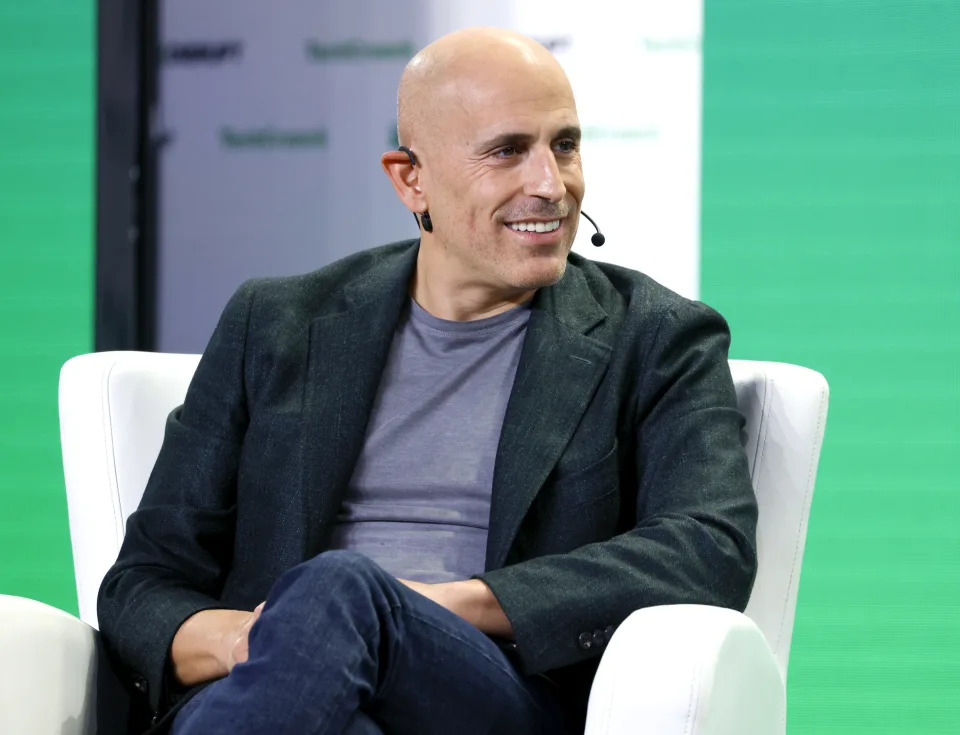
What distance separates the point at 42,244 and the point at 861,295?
7.11 feet

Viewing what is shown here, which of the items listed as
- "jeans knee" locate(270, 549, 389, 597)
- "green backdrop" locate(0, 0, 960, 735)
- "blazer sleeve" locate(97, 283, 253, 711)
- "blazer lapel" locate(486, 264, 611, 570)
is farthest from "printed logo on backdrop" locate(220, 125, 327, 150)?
"jeans knee" locate(270, 549, 389, 597)

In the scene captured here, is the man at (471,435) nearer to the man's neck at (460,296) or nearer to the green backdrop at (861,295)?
the man's neck at (460,296)

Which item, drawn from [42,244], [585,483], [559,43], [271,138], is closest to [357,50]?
[271,138]

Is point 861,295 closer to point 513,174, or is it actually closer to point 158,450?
point 513,174

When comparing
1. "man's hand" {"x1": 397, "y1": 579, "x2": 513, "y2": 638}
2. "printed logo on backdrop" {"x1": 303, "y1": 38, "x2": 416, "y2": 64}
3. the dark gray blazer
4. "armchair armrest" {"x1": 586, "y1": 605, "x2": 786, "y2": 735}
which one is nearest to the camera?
"armchair armrest" {"x1": 586, "y1": 605, "x2": 786, "y2": 735}

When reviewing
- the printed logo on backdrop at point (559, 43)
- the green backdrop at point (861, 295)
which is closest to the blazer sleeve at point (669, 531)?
the green backdrop at point (861, 295)

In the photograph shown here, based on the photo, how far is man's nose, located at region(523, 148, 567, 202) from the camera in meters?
1.95

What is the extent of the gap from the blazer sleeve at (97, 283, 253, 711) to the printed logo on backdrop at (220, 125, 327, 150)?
1561 mm

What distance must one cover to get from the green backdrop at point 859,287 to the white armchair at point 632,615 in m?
1.14

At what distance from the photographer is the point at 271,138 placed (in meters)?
3.58

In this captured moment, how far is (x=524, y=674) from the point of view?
5.46ft

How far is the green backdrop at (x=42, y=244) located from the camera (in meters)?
3.58

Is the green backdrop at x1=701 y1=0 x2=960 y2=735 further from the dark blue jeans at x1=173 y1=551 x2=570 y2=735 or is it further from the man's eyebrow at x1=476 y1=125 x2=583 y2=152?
the dark blue jeans at x1=173 y1=551 x2=570 y2=735

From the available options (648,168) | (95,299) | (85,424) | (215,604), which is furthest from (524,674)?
(95,299)
